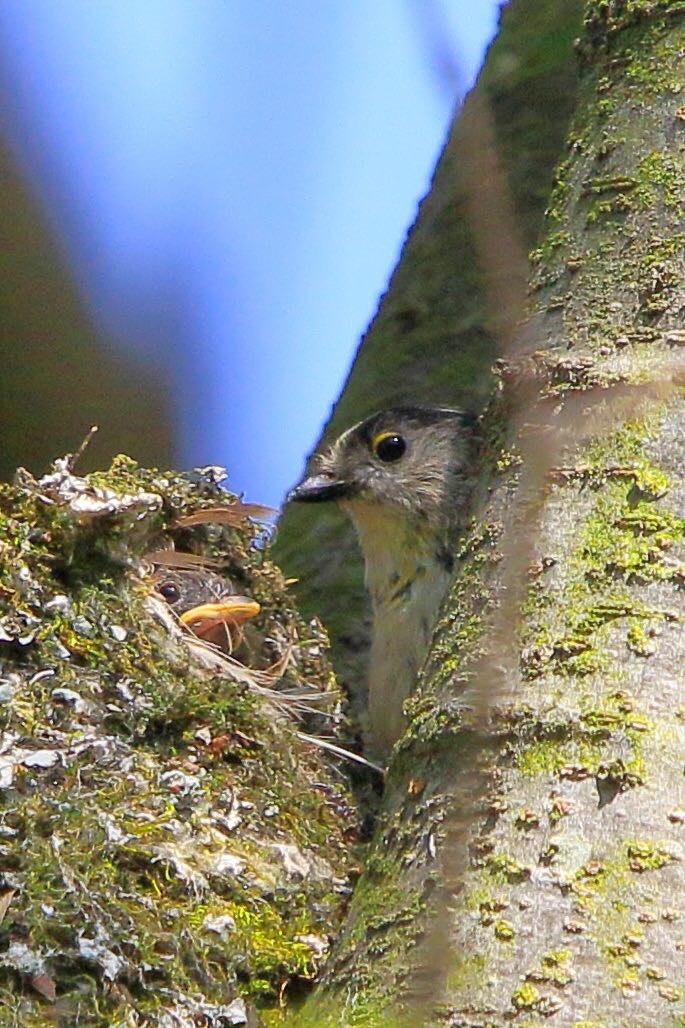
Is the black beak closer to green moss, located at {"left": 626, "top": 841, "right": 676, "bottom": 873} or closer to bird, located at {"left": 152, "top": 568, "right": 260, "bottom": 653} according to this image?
bird, located at {"left": 152, "top": 568, "right": 260, "bottom": 653}

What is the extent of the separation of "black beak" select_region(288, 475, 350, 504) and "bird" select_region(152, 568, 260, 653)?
586 mm

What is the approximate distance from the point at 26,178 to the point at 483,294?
4.99ft

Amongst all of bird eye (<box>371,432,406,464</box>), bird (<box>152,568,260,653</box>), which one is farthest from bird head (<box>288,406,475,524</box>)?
bird (<box>152,568,260,653</box>)

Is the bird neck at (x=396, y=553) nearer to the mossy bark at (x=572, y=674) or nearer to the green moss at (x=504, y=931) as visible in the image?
the mossy bark at (x=572, y=674)

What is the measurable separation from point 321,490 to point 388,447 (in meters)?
0.21

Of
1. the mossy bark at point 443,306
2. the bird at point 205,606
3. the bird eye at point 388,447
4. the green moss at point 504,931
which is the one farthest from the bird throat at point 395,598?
the green moss at point 504,931

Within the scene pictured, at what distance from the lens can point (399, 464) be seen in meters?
3.98

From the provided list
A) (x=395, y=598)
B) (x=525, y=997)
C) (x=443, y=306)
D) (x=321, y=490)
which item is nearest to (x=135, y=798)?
(x=525, y=997)

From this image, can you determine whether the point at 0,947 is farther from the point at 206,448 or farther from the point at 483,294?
the point at 206,448

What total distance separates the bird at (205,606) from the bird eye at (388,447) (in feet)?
2.32

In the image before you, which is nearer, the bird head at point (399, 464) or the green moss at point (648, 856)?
the green moss at point (648, 856)

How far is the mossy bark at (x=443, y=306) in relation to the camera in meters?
4.12

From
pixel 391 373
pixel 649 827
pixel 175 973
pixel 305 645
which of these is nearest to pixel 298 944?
pixel 175 973

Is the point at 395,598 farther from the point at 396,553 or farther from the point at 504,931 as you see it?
the point at 504,931
